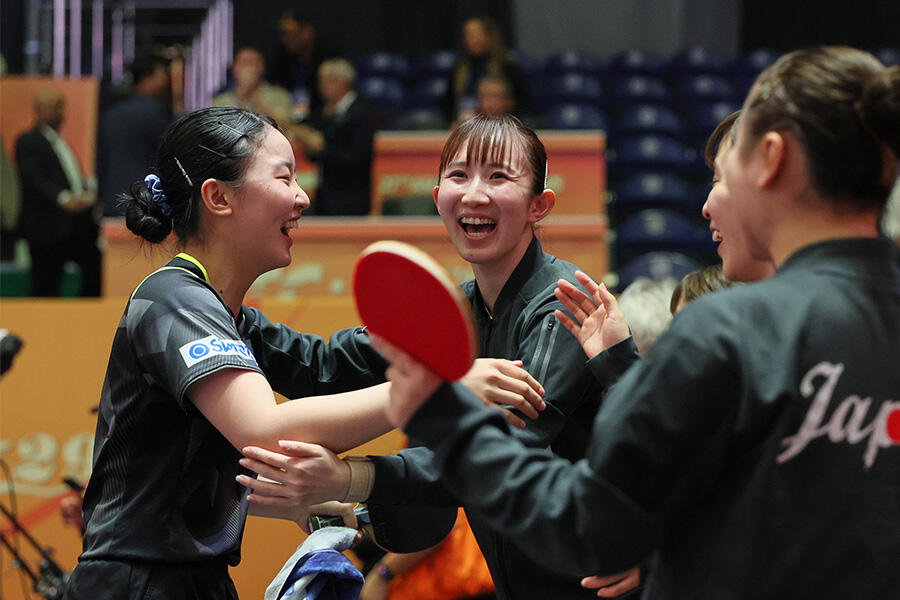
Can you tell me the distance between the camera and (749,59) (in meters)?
11.1

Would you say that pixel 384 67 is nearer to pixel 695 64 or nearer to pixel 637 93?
pixel 637 93

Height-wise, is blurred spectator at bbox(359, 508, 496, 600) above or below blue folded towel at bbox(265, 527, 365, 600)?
below

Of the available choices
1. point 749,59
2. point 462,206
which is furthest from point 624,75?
point 462,206

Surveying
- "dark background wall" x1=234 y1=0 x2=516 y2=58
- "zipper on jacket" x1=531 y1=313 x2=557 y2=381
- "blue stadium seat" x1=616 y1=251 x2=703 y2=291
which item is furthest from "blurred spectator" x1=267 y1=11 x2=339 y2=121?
"zipper on jacket" x1=531 y1=313 x2=557 y2=381

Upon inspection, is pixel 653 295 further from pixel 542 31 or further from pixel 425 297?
pixel 542 31

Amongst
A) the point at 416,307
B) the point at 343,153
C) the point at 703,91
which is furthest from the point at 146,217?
the point at 703,91

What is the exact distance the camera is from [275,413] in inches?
65.5

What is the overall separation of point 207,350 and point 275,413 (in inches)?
6.3

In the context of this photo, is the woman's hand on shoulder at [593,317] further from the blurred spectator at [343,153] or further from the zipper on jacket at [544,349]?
the blurred spectator at [343,153]

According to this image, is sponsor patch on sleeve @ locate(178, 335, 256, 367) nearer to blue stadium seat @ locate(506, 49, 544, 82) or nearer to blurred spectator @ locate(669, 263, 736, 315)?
blurred spectator @ locate(669, 263, 736, 315)

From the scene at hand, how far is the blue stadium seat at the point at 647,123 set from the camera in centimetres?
951

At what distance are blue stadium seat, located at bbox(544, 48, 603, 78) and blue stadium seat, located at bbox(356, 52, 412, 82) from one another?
1533 mm

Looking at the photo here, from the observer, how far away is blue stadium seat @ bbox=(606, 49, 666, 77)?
10.8 meters

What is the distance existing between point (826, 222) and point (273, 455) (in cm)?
91
